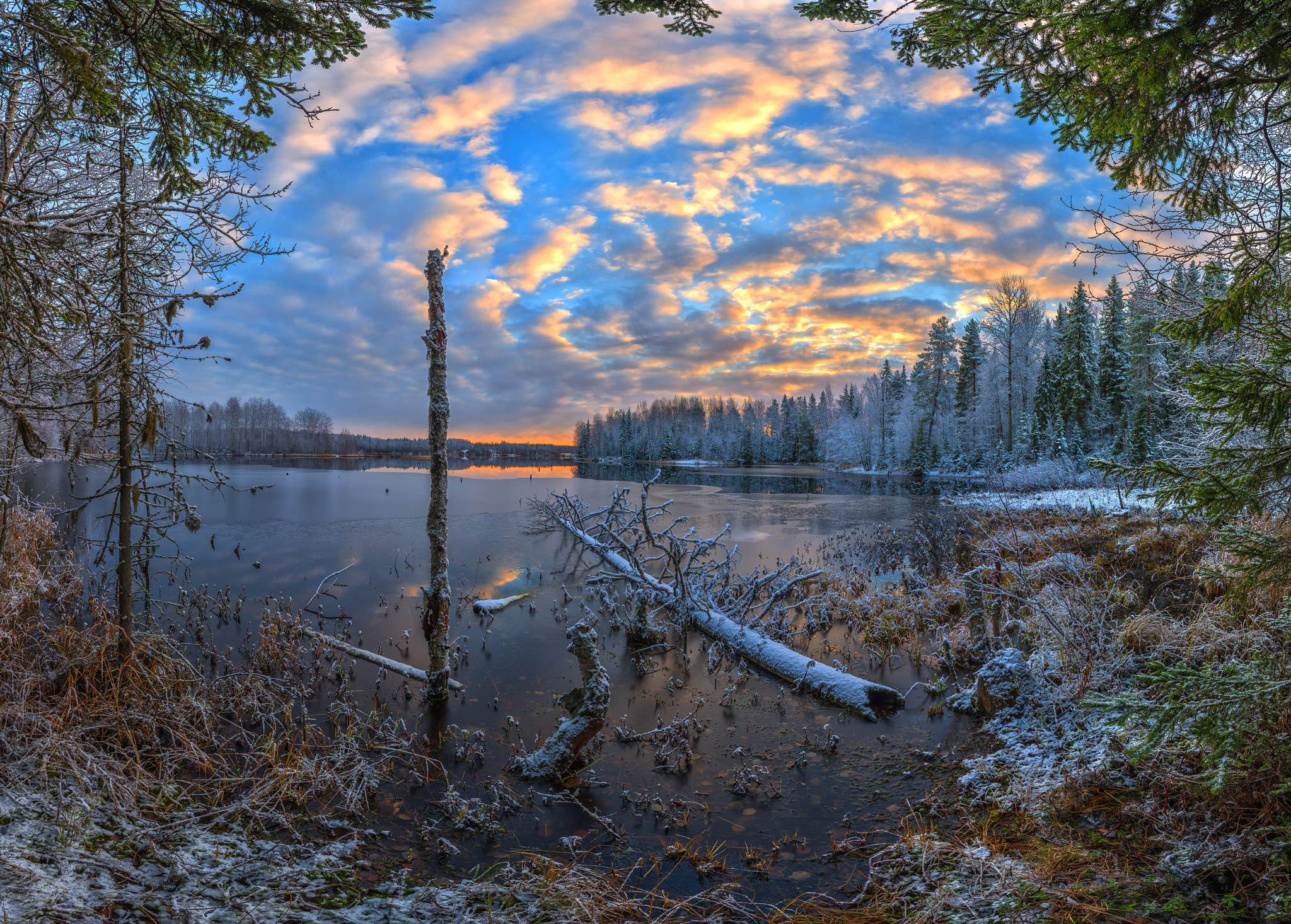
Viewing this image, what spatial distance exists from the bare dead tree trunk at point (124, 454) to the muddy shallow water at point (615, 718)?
128 inches

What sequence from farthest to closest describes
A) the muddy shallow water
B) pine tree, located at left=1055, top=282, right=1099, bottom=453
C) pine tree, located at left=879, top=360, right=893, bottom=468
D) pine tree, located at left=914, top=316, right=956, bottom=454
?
1. pine tree, located at left=879, top=360, right=893, bottom=468
2. pine tree, located at left=914, top=316, right=956, bottom=454
3. pine tree, located at left=1055, top=282, right=1099, bottom=453
4. the muddy shallow water

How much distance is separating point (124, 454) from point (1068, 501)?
31190 millimetres

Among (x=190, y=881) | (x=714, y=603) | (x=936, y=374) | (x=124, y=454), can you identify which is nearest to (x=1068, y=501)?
(x=714, y=603)

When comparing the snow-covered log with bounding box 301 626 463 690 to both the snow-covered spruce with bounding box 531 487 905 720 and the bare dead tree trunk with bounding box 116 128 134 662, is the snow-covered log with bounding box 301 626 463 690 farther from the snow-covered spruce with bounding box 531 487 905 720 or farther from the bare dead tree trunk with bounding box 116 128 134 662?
the snow-covered spruce with bounding box 531 487 905 720

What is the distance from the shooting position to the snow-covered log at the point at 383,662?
8977 millimetres

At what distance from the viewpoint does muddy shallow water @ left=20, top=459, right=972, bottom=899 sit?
5301 millimetres

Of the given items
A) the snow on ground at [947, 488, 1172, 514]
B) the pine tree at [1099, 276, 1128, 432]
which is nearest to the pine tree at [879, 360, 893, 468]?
the pine tree at [1099, 276, 1128, 432]

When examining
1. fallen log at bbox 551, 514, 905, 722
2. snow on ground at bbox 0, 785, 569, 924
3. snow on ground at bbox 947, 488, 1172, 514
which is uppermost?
snow on ground at bbox 947, 488, 1172, 514

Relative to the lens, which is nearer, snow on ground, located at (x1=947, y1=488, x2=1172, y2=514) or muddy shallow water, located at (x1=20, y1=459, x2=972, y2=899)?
muddy shallow water, located at (x1=20, y1=459, x2=972, y2=899)

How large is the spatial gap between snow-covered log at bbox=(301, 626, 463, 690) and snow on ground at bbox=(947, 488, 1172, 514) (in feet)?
62.9

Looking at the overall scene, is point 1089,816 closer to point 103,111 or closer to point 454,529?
point 103,111

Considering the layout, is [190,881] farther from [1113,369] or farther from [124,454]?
[1113,369]

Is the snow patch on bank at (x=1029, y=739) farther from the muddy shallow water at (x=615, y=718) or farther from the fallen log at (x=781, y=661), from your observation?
the fallen log at (x=781, y=661)

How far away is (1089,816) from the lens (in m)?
4.58
